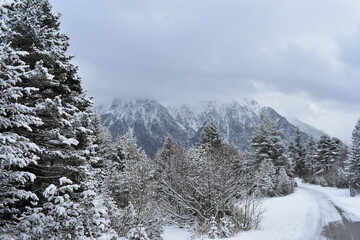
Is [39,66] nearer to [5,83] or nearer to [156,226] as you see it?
[5,83]

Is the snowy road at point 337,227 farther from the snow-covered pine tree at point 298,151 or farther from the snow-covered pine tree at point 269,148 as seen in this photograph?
the snow-covered pine tree at point 298,151

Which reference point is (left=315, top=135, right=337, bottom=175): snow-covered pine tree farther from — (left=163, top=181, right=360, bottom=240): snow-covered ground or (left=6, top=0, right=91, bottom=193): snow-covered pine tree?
(left=6, top=0, right=91, bottom=193): snow-covered pine tree

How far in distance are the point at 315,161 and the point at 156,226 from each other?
4873 centimetres

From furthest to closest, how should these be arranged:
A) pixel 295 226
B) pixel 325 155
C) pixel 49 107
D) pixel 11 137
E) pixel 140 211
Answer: pixel 325 155 < pixel 140 211 < pixel 295 226 < pixel 49 107 < pixel 11 137

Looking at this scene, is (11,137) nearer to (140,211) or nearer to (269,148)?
(140,211)

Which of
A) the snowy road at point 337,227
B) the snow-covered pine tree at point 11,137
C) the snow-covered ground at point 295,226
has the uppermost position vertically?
the snow-covered pine tree at point 11,137

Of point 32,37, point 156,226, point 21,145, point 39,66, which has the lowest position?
point 156,226

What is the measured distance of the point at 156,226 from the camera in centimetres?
1242

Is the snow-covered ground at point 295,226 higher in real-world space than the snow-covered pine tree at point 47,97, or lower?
lower

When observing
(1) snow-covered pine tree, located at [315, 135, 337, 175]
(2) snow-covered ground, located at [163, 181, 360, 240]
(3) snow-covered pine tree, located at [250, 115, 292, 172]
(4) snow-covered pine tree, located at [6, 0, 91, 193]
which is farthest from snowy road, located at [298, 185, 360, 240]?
(1) snow-covered pine tree, located at [315, 135, 337, 175]

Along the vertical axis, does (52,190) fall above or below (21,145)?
below

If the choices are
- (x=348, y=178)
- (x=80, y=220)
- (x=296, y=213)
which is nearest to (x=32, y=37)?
(x=80, y=220)

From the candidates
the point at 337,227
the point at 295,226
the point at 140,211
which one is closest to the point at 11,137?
the point at 140,211

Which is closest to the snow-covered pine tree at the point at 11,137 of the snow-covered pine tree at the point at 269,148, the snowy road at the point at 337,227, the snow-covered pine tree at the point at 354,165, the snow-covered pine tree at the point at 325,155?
the snowy road at the point at 337,227
